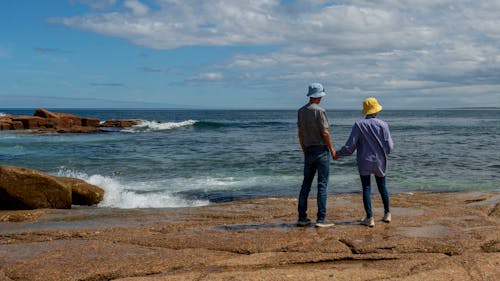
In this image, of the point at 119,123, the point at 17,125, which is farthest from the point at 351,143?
the point at 119,123

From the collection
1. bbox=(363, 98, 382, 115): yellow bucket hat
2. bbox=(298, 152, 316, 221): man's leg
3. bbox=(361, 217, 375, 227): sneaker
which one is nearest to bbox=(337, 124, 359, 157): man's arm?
bbox=(363, 98, 382, 115): yellow bucket hat

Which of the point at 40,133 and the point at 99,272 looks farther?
the point at 40,133

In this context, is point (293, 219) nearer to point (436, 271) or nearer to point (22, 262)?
point (436, 271)

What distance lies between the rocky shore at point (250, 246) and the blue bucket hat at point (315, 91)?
1.84 meters

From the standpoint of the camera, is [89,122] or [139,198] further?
[89,122]

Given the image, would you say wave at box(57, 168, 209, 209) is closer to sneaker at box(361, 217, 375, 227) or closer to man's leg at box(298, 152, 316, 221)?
man's leg at box(298, 152, 316, 221)

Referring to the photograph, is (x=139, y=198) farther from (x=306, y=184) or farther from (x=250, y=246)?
(x=250, y=246)

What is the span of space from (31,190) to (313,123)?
5.77 m

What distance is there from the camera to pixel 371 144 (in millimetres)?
6625

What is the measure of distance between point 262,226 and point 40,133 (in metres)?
34.2

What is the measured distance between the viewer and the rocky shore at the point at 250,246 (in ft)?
16.0

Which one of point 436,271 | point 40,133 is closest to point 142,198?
point 436,271

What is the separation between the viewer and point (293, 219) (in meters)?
7.55

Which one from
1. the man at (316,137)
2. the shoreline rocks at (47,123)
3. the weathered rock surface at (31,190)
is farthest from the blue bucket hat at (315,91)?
the shoreline rocks at (47,123)
